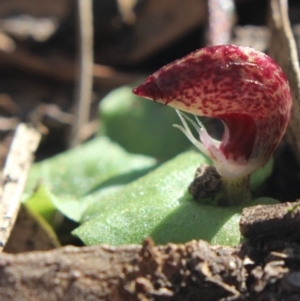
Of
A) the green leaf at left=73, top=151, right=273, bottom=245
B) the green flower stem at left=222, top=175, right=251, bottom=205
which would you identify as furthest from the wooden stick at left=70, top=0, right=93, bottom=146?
the green flower stem at left=222, top=175, right=251, bottom=205

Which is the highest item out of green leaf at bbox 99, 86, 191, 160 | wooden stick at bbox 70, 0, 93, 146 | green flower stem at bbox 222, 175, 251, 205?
wooden stick at bbox 70, 0, 93, 146

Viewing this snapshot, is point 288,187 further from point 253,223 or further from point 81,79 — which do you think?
point 81,79

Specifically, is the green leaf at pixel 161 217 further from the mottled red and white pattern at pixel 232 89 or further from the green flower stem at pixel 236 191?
the mottled red and white pattern at pixel 232 89

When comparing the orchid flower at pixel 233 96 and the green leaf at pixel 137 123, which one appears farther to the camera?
the green leaf at pixel 137 123

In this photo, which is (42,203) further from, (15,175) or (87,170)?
(87,170)

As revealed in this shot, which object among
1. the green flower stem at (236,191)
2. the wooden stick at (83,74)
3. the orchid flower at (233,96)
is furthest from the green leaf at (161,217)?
the wooden stick at (83,74)

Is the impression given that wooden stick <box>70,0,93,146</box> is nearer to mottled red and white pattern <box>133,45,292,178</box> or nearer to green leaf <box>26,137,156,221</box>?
green leaf <box>26,137,156,221</box>
